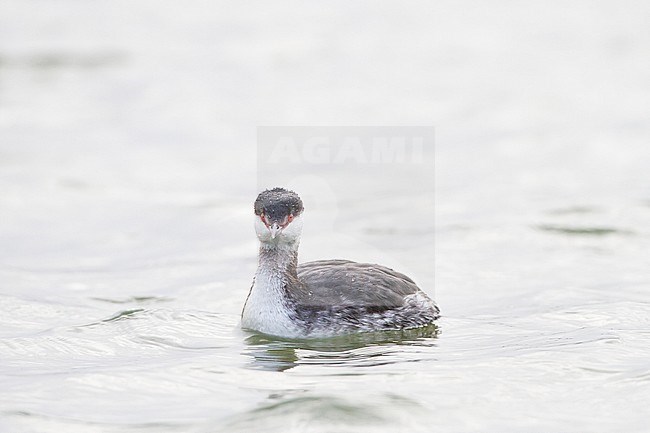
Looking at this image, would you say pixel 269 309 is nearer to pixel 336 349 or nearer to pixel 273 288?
pixel 273 288

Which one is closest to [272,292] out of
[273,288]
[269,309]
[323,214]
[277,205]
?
[273,288]

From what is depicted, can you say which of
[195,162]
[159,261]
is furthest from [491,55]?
[159,261]

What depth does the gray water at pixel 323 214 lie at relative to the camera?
10555 millimetres

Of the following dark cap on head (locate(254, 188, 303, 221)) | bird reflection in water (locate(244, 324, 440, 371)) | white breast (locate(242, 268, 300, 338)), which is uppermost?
dark cap on head (locate(254, 188, 303, 221))

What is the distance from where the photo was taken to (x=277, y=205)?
12.1m

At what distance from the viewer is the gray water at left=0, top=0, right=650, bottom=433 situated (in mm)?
10555

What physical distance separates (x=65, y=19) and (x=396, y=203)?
48.5ft

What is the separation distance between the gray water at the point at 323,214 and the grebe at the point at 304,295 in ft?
0.57

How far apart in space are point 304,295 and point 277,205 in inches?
40.6

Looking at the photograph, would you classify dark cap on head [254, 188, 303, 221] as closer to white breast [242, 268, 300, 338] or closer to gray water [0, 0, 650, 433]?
white breast [242, 268, 300, 338]

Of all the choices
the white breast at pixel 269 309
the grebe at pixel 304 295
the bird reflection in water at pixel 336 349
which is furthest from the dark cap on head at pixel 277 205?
the bird reflection in water at pixel 336 349

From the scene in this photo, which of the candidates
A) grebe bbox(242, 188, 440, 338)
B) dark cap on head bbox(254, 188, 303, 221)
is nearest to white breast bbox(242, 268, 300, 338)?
grebe bbox(242, 188, 440, 338)

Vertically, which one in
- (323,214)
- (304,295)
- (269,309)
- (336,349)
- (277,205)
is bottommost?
(336,349)

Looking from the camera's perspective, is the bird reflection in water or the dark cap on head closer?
the bird reflection in water
